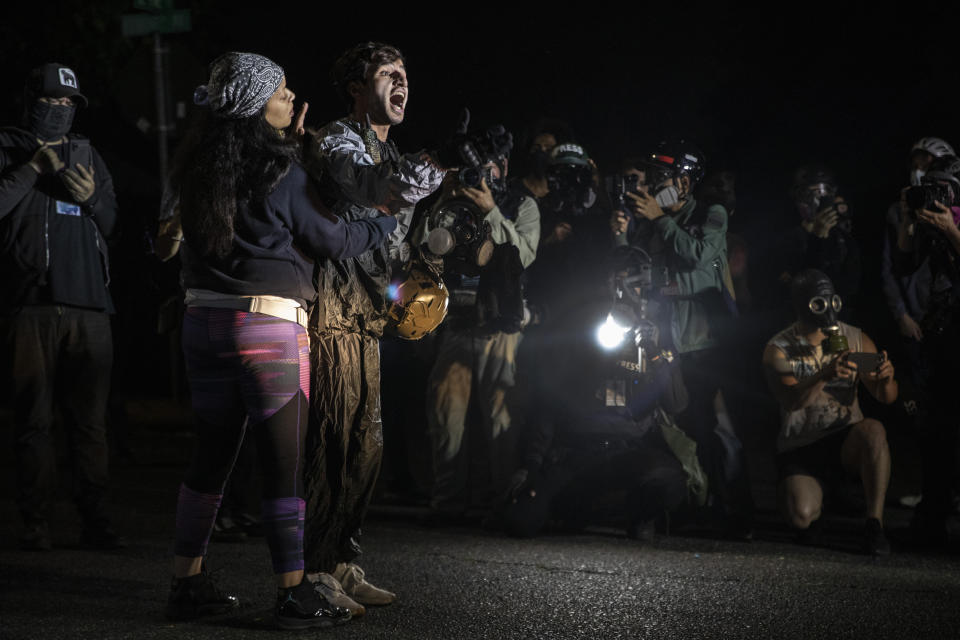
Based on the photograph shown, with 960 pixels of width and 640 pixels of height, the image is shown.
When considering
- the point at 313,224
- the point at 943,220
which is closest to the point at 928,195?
the point at 943,220

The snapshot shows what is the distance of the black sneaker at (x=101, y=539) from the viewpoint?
568cm

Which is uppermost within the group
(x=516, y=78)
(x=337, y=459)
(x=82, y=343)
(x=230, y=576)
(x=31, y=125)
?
(x=516, y=78)

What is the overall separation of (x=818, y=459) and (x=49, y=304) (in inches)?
163

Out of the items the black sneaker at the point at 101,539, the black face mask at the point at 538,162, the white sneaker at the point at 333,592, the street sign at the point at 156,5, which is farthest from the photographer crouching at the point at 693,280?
the street sign at the point at 156,5

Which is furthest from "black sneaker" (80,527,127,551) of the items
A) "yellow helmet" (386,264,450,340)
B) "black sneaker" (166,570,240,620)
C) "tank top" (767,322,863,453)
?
"tank top" (767,322,863,453)

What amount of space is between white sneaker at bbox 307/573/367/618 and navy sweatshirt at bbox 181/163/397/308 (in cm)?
105

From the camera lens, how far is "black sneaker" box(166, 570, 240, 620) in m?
4.17

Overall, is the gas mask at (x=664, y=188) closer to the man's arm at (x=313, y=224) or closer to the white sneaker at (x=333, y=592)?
the man's arm at (x=313, y=224)

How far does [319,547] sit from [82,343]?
214cm

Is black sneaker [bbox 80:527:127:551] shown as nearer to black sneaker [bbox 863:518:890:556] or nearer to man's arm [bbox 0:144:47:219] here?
man's arm [bbox 0:144:47:219]

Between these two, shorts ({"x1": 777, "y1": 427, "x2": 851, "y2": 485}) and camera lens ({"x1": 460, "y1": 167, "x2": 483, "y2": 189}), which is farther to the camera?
shorts ({"x1": 777, "y1": 427, "x2": 851, "y2": 485})

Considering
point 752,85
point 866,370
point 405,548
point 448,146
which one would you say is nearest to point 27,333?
point 405,548

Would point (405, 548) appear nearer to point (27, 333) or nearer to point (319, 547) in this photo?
point (319, 547)

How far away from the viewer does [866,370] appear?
20.5 ft
